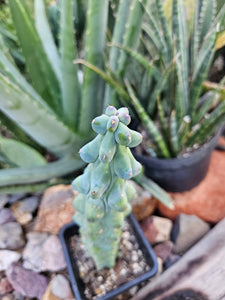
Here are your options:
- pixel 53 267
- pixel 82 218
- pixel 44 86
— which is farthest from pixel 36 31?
pixel 53 267

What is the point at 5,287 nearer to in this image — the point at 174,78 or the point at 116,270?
the point at 116,270

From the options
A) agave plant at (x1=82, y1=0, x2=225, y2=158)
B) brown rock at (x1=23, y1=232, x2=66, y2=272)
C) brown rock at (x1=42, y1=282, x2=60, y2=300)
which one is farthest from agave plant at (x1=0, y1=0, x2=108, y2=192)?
brown rock at (x1=42, y1=282, x2=60, y2=300)

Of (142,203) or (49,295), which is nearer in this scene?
(49,295)

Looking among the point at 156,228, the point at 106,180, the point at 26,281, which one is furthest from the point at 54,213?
the point at 106,180

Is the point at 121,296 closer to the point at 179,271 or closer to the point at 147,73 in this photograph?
the point at 179,271

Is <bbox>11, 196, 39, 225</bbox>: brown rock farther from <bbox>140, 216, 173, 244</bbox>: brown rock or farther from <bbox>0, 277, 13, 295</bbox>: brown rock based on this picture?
<bbox>140, 216, 173, 244</bbox>: brown rock
